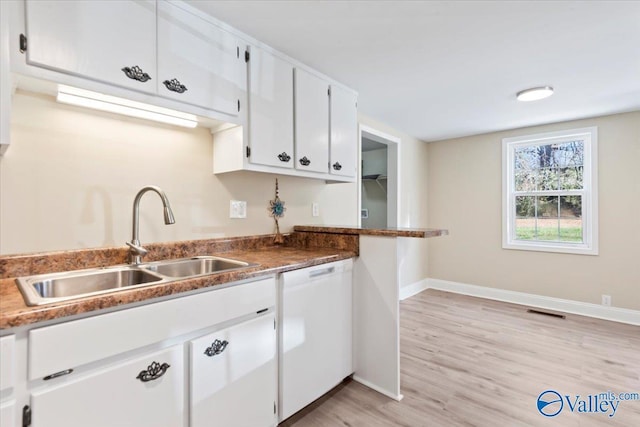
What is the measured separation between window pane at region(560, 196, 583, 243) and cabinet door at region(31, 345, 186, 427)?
4.36 m

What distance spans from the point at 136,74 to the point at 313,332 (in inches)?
62.6

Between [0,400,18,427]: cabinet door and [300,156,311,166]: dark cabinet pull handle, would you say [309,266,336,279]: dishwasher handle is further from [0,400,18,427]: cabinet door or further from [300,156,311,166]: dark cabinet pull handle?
[0,400,18,427]: cabinet door

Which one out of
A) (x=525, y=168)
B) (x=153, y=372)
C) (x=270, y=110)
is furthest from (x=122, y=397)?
(x=525, y=168)

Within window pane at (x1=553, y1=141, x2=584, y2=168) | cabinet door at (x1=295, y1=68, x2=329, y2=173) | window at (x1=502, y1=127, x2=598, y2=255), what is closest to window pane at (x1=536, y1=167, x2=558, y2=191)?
window at (x1=502, y1=127, x2=598, y2=255)

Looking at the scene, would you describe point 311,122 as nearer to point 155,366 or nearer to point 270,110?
point 270,110

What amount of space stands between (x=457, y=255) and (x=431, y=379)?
2663 mm

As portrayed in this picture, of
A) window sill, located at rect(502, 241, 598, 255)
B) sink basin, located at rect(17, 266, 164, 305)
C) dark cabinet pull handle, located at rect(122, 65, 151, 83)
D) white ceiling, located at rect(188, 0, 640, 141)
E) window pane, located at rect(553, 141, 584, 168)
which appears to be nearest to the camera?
sink basin, located at rect(17, 266, 164, 305)

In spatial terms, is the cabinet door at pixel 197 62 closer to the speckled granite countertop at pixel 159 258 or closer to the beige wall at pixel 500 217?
the speckled granite countertop at pixel 159 258

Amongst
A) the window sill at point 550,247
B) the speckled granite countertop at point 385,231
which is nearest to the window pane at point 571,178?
the window sill at point 550,247

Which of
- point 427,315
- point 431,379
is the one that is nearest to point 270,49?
point 431,379

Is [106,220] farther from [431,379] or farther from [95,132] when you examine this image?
[431,379]

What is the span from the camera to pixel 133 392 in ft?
3.50

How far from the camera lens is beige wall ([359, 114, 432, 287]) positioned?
4144 mm

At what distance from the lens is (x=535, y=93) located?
2664mm
